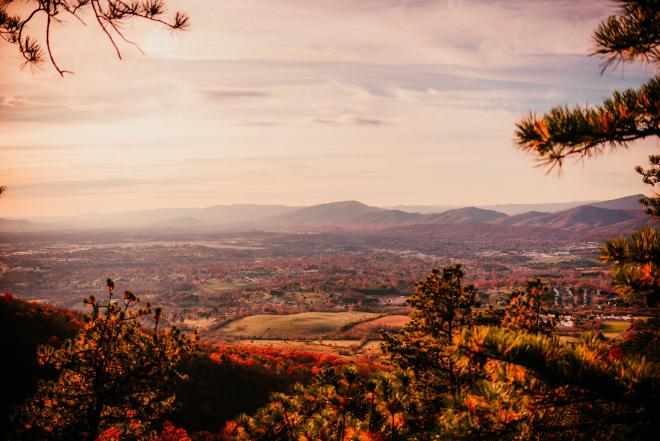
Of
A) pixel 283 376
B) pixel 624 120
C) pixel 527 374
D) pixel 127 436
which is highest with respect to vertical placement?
pixel 624 120

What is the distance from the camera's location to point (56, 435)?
32.4 ft

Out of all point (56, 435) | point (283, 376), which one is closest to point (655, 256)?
point (56, 435)

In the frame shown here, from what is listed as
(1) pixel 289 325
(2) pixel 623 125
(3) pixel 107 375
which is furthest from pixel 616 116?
(1) pixel 289 325

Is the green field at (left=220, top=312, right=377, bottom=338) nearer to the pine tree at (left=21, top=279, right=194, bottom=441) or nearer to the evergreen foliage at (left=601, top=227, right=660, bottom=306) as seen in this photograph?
the pine tree at (left=21, top=279, right=194, bottom=441)

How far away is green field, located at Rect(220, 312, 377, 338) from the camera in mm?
103562

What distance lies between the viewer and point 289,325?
11094 cm

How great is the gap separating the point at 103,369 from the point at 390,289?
191 metres

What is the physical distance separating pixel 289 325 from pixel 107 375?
10401 centimetres

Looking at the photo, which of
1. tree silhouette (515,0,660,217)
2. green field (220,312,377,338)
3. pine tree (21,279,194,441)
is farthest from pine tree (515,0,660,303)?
green field (220,312,377,338)

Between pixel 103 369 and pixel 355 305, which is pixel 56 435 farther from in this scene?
pixel 355 305

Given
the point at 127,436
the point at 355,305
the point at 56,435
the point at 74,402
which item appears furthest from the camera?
the point at 355,305

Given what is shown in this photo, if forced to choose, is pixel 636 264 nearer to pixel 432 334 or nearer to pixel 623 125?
pixel 623 125

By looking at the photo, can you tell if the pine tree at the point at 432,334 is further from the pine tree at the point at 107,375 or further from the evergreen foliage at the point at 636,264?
the evergreen foliage at the point at 636,264

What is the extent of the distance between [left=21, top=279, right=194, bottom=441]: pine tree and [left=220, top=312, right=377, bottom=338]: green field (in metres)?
92.3
